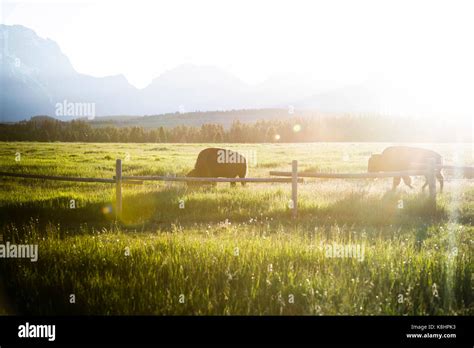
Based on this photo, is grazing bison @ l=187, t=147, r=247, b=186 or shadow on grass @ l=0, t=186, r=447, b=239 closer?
shadow on grass @ l=0, t=186, r=447, b=239

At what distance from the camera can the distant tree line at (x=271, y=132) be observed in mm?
55938

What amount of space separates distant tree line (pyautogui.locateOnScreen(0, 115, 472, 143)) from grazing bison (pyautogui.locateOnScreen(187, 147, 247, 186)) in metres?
40.6

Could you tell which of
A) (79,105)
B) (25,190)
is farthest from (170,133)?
(79,105)

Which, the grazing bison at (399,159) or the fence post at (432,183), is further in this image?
the grazing bison at (399,159)

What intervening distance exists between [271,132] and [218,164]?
64665 millimetres

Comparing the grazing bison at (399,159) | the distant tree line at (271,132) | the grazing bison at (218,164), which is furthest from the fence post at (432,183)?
the distant tree line at (271,132)

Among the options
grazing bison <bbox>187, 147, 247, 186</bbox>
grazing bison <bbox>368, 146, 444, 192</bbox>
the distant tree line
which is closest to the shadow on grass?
grazing bison <bbox>368, 146, 444, 192</bbox>

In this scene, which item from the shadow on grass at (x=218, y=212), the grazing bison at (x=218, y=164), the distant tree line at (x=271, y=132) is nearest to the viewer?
the shadow on grass at (x=218, y=212)

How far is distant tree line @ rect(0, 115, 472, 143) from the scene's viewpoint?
55.9 meters

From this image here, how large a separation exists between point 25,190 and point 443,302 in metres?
13.4

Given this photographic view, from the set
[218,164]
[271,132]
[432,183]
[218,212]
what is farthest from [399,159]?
[271,132]

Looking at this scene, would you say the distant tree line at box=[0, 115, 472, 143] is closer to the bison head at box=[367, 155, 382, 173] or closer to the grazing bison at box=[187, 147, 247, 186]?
the grazing bison at box=[187, 147, 247, 186]

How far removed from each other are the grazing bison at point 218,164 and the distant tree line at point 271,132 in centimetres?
4057

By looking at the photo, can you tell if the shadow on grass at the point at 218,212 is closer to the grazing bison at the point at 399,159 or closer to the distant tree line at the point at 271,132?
the grazing bison at the point at 399,159
